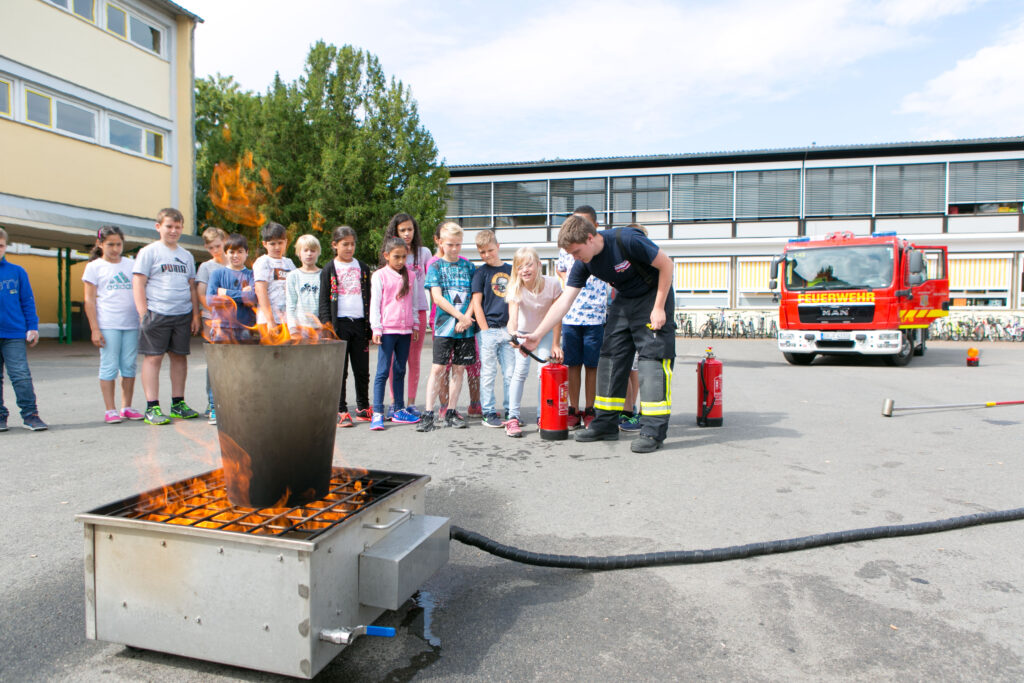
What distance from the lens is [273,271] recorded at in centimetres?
664

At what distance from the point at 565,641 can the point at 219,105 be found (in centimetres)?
3795

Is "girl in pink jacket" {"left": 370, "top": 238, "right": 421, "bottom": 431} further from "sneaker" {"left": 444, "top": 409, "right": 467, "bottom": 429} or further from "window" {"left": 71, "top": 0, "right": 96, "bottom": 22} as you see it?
"window" {"left": 71, "top": 0, "right": 96, "bottom": 22}

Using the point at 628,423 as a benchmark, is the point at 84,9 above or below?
above

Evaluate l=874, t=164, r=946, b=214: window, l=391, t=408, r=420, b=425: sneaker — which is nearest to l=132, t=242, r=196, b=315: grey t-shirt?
l=391, t=408, r=420, b=425: sneaker

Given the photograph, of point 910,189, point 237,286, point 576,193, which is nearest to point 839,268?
point 237,286

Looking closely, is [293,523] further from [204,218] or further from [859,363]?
[204,218]

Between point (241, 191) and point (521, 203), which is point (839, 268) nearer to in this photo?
point (241, 191)

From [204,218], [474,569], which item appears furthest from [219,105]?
[474,569]

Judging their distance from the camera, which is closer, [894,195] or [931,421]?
[931,421]

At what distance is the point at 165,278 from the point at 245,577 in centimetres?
531

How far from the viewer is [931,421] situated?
7.07 metres

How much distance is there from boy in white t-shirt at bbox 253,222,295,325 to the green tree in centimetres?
1311

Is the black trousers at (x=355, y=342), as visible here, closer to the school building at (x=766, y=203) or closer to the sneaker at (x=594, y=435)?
the sneaker at (x=594, y=435)

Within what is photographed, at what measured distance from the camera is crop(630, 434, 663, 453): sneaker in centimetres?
552
